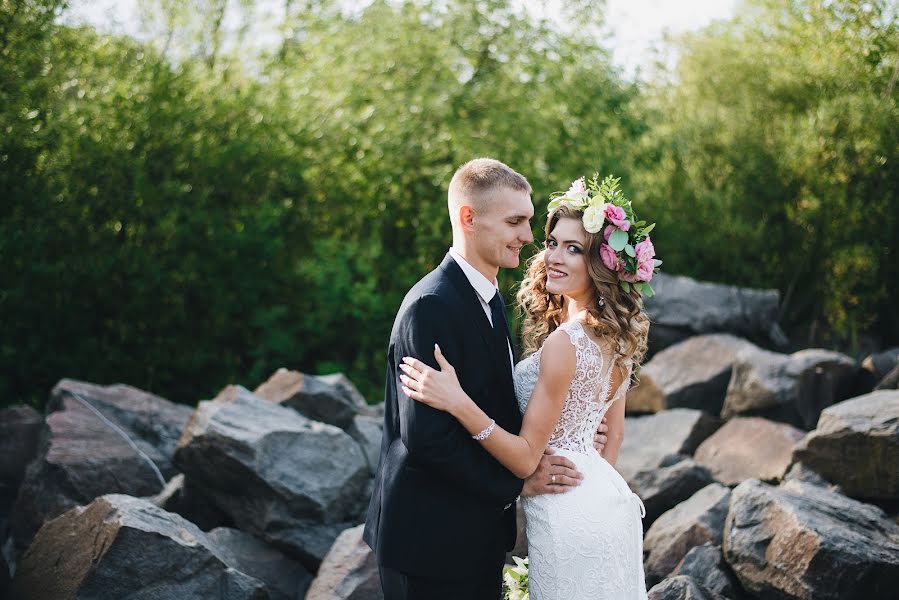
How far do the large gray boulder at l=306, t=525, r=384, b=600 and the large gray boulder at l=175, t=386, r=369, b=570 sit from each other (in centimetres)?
51

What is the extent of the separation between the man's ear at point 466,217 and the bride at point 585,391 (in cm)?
45

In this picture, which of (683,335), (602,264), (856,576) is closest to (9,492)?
(602,264)

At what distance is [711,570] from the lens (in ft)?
A: 18.3

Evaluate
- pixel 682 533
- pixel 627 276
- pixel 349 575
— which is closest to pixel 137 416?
pixel 349 575

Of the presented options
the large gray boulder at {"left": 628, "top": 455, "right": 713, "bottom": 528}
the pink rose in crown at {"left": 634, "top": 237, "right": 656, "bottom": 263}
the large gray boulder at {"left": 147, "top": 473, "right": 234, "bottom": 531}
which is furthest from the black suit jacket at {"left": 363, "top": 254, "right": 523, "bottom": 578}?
the large gray boulder at {"left": 628, "top": 455, "right": 713, "bottom": 528}

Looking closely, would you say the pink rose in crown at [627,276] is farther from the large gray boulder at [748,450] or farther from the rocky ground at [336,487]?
the large gray boulder at [748,450]

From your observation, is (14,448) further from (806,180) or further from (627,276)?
(806,180)

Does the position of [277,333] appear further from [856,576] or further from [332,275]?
[856,576]

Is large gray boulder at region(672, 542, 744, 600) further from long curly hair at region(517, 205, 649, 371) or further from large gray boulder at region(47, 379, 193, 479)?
large gray boulder at region(47, 379, 193, 479)

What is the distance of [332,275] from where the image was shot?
36.9 ft

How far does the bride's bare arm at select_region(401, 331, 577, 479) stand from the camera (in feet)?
11.0

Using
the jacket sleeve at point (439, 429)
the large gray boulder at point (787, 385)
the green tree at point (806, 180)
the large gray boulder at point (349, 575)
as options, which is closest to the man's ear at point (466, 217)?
the jacket sleeve at point (439, 429)

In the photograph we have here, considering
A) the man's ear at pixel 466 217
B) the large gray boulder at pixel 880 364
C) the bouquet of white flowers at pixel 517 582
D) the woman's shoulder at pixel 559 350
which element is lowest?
→ the bouquet of white flowers at pixel 517 582

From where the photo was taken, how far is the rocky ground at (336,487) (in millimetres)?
5062
